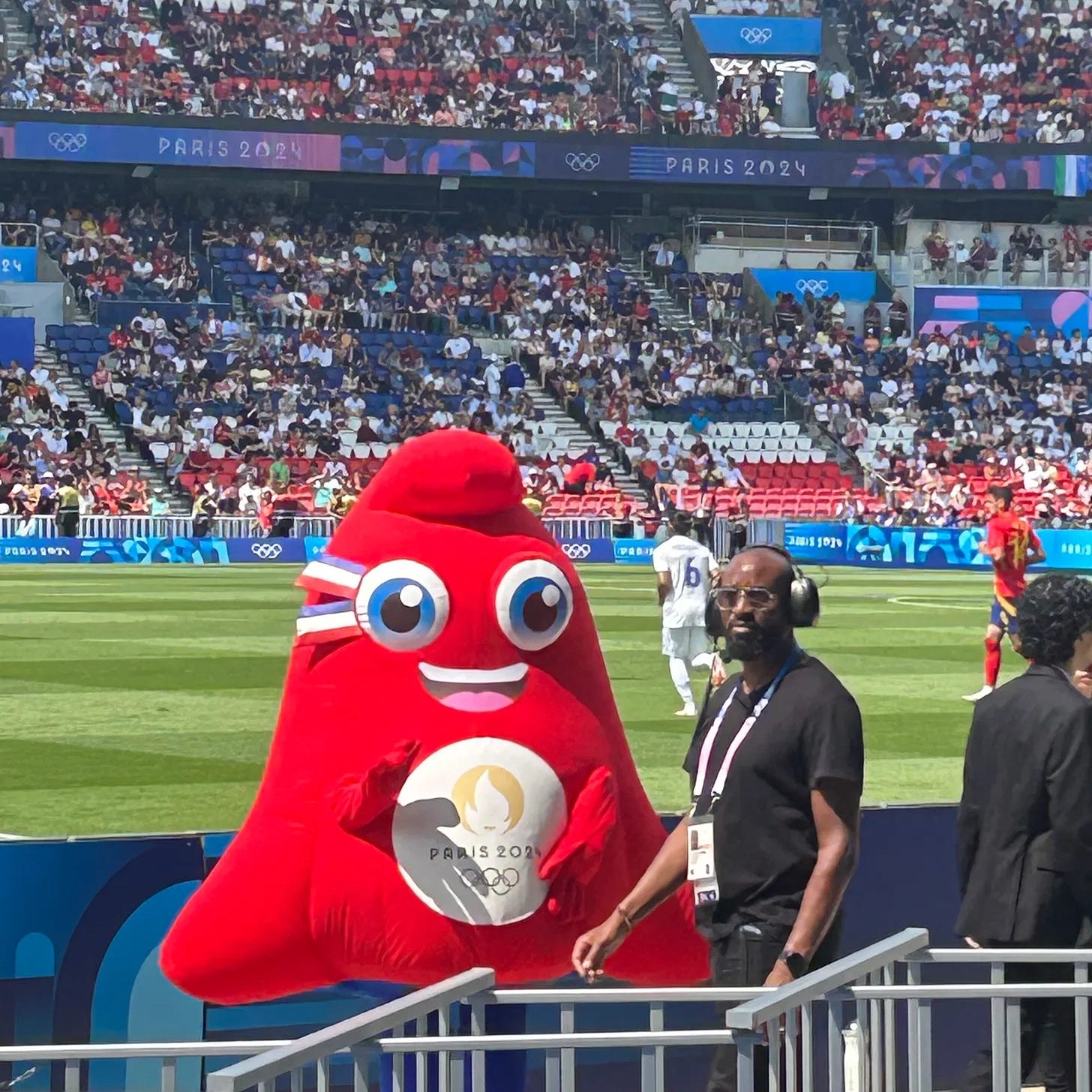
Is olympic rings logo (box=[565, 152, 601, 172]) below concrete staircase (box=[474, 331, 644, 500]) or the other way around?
the other way around

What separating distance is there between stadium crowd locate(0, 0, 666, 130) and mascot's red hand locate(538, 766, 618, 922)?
44961mm

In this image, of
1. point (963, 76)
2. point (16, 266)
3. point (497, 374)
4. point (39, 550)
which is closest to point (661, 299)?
point (497, 374)

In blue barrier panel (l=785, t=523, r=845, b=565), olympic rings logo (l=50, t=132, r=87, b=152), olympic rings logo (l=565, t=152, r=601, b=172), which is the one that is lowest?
blue barrier panel (l=785, t=523, r=845, b=565)

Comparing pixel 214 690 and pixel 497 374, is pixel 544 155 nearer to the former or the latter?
pixel 497 374

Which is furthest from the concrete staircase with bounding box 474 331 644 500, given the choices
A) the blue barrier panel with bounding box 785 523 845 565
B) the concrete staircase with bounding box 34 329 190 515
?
the concrete staircase with bounding box 34 329 190 515

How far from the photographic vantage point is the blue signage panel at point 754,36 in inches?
2180

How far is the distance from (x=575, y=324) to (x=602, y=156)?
4.40 meters

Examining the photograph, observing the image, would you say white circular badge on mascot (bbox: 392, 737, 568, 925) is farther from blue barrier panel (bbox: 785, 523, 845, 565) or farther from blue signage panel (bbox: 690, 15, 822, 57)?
blue signage panel (bbox: 690, 15, 822, 57)

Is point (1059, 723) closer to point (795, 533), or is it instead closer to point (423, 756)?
point (423, 756)

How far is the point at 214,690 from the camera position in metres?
17.3

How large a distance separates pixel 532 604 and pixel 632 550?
3504cm

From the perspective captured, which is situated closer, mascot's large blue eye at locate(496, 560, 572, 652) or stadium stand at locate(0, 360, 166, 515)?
mascot's large blue eye at locate(496, 560, 572, 652)

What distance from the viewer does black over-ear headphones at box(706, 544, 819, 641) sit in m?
5.29

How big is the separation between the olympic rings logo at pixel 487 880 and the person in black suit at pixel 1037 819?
131 cm
